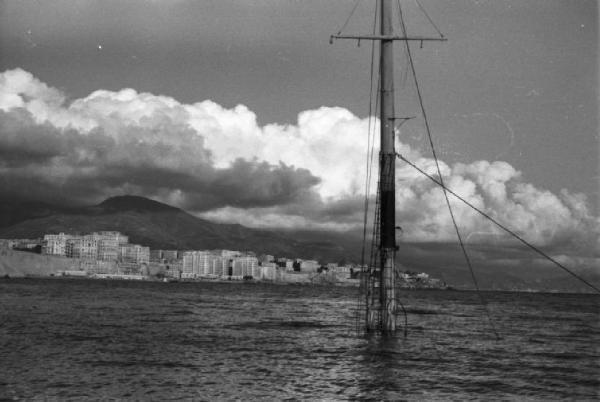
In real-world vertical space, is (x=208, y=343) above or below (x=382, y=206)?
below

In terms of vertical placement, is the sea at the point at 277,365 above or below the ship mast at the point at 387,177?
below

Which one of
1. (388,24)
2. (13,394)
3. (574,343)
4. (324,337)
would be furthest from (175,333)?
(574,343)

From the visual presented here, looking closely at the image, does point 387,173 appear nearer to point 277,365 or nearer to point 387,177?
point 387,177

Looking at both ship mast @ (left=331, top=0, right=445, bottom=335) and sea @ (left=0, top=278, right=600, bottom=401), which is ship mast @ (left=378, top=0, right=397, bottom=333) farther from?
sea @ (left=0, top=278, right=600, bottom=401)

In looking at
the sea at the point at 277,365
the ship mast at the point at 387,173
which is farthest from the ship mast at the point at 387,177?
the sea at the point at 277,365

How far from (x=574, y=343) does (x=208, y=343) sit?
88.6 ft

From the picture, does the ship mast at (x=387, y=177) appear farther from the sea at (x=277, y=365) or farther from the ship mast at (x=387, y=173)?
the sea at (x=277, y=365)

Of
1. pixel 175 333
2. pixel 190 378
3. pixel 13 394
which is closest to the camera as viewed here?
pixel 13 394

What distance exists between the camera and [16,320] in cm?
4819

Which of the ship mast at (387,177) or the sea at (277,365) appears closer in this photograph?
the sea at (277,365)

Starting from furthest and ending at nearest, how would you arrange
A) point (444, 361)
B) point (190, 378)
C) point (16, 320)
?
point (16, 320)
point (444, 361)
point (190, 378)

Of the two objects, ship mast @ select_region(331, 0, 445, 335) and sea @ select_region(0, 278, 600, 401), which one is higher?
ship mast @ select_region(331, 0, 445, 335)

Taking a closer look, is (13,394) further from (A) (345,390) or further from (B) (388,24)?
(B) (388,24)

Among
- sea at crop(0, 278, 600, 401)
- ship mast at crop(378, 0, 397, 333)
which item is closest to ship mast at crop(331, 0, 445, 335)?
ship mast at crop(378, 0, 397, 333)
